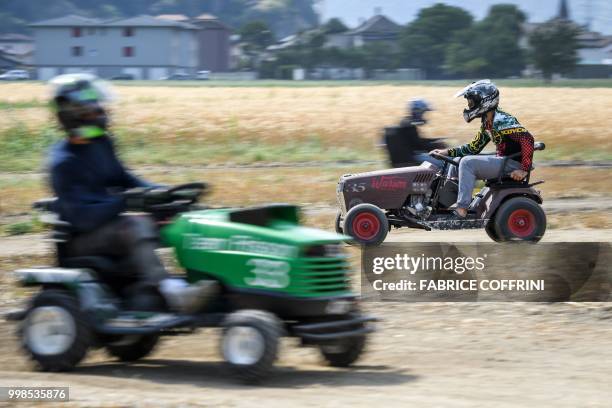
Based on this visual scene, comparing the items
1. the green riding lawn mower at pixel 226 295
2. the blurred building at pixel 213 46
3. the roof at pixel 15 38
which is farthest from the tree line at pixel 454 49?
the green riding lawn mower at pixel 226 295

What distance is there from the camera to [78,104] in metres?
8.61

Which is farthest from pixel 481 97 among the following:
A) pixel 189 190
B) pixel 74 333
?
pixel 74 333

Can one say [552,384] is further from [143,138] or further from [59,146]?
[143,138]

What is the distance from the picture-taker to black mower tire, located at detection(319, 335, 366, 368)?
27.6ft

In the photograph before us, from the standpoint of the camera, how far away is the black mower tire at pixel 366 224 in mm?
15055

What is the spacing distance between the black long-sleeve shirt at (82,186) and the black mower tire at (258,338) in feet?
4.19

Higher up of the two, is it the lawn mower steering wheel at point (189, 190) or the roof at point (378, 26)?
the roof at point (378, 26)

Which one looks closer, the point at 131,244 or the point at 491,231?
the point at 131,244

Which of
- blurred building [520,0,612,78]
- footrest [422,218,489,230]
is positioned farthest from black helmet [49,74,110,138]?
blurred building [520,0,612,78]

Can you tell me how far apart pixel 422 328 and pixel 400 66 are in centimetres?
10883

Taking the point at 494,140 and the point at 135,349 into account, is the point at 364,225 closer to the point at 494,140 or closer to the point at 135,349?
the point at 494,140

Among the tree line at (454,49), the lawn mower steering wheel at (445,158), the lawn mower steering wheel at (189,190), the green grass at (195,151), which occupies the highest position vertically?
the tree line at (454,49)

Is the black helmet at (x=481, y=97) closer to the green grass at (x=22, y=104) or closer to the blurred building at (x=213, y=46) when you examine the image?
the green grass at (x=22, y=104)

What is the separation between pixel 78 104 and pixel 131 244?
1138mm
